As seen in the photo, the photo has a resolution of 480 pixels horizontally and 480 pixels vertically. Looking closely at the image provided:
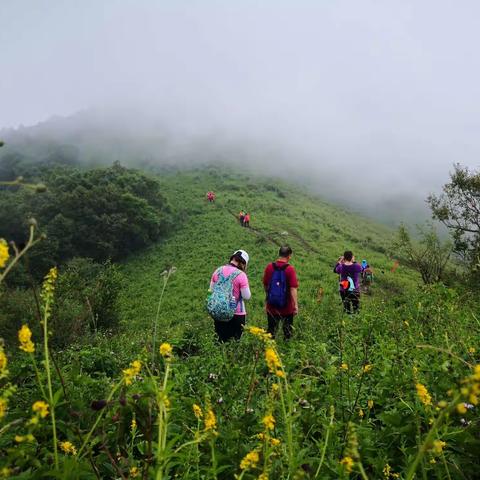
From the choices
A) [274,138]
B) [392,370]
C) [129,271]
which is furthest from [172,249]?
[274,138]

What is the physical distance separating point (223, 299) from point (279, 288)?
3.72 feet

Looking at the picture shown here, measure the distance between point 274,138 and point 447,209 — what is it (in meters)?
89.2

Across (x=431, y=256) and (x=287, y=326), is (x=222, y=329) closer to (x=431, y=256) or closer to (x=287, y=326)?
(x=287, y=326)

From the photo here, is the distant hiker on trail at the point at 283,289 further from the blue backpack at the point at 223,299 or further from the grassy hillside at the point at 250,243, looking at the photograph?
the grassy hillside at the point at 250,243

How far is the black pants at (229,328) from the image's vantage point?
700cm

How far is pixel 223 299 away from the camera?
6746 millimetres

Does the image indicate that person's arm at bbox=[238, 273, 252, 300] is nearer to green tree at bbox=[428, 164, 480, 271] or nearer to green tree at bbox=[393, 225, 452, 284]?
green tree at bbox=[393, 225, 452, 284]

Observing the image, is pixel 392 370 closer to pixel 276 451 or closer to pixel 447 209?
pixel 276 451

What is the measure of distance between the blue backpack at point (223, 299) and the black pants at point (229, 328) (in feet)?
0.65

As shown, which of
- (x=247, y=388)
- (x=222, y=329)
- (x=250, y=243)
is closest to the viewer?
(x=247, y=388)

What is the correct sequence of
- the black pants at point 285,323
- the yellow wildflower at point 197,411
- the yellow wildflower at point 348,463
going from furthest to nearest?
the black pants at point 285,323 < the yellow wildflower at point 197,411 < the yellow wildflower at point 348,463

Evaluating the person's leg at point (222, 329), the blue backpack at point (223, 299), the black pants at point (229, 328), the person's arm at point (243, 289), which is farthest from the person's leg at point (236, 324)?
the person's arm at point (243, 289)

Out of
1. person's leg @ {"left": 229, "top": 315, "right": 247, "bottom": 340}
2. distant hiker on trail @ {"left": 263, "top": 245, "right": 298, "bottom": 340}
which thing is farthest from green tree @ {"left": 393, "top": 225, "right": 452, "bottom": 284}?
person's leg @ {"left": 229, "top": 315, "right": 247, "bottom": 340}

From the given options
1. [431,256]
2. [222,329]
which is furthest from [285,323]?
[431,256]
